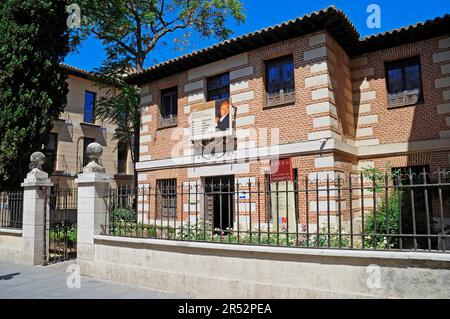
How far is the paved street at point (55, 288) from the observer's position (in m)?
6.16

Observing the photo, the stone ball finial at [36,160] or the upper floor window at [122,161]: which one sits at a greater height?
the upper floor window at [122,161]

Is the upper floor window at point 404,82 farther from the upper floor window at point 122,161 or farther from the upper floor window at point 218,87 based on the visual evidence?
the upper floor window at point 122,161

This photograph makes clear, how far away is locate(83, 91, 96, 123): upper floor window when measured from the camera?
2394cm

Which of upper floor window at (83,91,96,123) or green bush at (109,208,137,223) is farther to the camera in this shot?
upper floor window at (83,91,96,123)

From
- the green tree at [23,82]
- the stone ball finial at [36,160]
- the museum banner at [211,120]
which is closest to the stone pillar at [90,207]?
the stone ball finial at [36,160]

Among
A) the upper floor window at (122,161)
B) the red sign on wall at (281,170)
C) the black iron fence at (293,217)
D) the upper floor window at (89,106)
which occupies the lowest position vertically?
the black iron fence at (293,217)

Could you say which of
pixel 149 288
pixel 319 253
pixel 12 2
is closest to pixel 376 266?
pixel 319 253

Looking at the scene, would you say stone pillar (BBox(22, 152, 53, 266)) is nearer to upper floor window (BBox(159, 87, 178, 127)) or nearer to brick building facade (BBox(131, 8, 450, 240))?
brick building facade (BBox(131, 8, 450, 240))

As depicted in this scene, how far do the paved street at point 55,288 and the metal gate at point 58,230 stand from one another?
50.6 inches

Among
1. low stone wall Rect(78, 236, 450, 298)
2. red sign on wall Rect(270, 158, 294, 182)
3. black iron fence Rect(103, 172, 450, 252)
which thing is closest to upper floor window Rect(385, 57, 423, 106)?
black iron fence Rect(103, 172, 450, 252)

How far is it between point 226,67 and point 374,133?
5.11 meters

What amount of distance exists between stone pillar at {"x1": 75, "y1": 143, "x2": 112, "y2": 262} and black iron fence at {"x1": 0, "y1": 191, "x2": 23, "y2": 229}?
3019 millimetres

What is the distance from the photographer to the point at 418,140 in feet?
33.8

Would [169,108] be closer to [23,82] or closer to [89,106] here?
[23,82]
